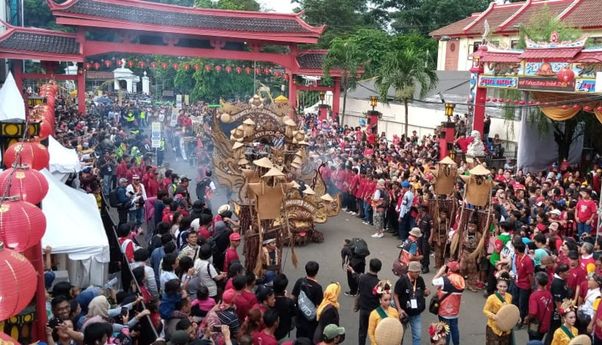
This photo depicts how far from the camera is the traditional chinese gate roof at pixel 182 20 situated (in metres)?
23.9

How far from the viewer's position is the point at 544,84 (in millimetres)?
16609

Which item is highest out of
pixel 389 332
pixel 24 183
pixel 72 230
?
pixel 24 183

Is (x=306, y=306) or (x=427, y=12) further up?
(x=427, y=12)

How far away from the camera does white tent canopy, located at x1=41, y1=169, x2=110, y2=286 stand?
8234mm

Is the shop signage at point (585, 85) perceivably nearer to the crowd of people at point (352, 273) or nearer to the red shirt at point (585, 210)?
the crowd of people at point (352, 273)

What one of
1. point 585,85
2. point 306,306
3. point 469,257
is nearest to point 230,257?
point 306,306

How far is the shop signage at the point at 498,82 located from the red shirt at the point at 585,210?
641cm

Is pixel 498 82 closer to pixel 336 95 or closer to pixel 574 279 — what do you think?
pixel 574 279

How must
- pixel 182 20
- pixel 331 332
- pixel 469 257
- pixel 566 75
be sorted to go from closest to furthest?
1. pixel 331 332
2. pixel 469 257
3. pixel 566 75
4. pixel 182 20

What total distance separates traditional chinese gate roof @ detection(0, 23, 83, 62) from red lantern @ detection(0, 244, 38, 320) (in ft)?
66.1

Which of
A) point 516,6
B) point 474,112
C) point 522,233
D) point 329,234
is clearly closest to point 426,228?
point 522,233

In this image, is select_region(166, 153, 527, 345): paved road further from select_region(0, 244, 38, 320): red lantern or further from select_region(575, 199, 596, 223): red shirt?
select_region(0, 244, 38, 320): red lantern

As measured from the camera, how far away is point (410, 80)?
79.3 feet

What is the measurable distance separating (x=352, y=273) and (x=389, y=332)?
10.5ft
